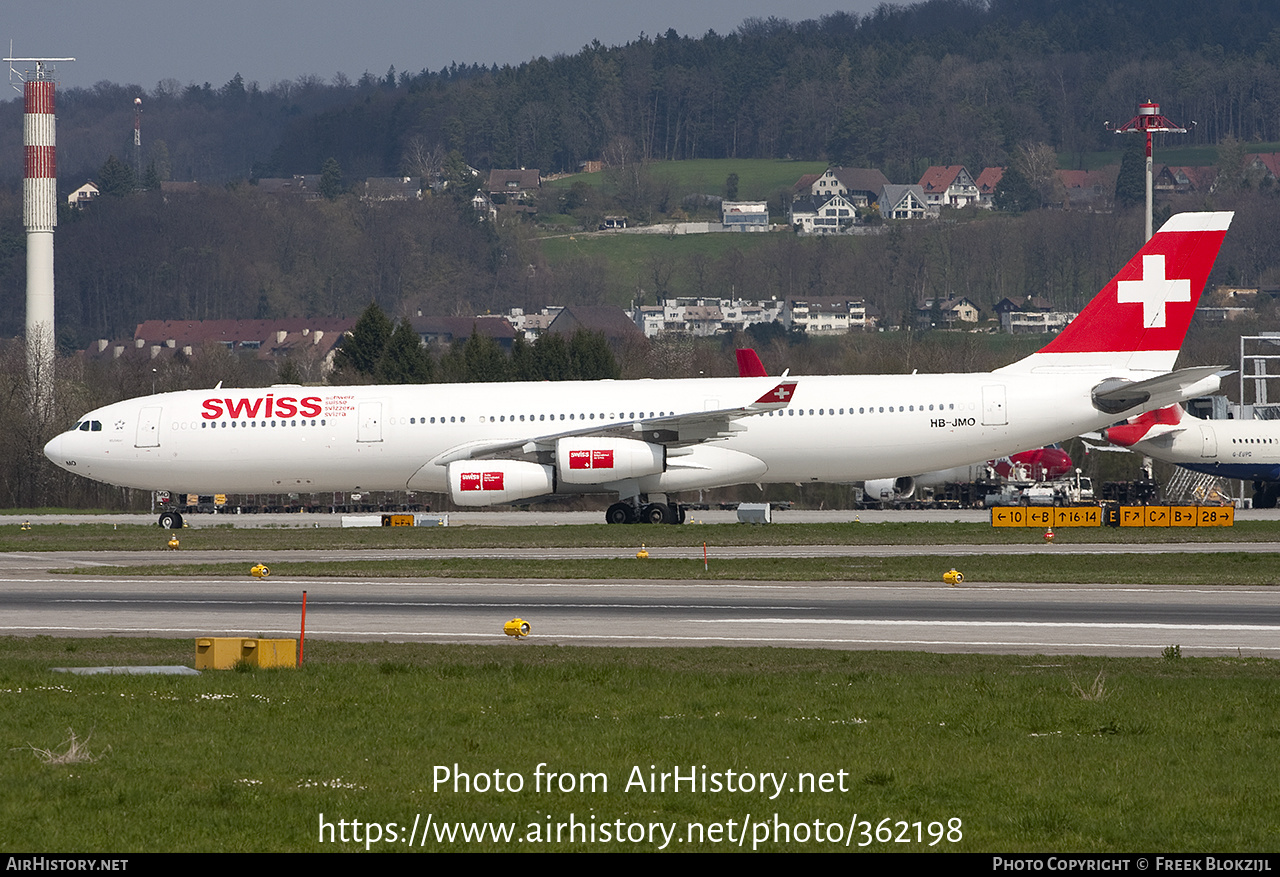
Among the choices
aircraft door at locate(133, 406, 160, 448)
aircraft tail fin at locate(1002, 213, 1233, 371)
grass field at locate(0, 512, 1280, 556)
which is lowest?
grass field at locate(0, 512, 1280, 556)

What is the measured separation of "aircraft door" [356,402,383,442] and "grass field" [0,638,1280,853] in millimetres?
24991

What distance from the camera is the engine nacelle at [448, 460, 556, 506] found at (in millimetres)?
42500

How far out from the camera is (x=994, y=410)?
144 feet

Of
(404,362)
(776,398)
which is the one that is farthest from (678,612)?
(404,362)

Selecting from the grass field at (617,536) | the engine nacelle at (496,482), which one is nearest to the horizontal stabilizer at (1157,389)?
the grass field at (617,536)

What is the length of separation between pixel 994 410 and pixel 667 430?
8828 millimetres

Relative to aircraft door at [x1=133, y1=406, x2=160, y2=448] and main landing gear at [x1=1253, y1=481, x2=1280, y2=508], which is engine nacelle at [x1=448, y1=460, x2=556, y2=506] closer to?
aircraft door at [x1=133, y1=406, x2=160, y2=448]

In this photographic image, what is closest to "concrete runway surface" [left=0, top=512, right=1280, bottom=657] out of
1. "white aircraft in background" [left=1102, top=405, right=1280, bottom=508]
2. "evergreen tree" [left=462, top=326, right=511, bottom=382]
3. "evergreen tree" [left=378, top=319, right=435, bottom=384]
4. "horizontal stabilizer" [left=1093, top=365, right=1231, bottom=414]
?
"horizontal stabilizer" [left=1093, top=365, right=1231, bottom=414]

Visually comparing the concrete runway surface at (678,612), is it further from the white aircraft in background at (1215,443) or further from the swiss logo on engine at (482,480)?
the white aircraft in background at (1215,443)

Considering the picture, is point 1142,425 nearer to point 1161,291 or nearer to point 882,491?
point 882,491

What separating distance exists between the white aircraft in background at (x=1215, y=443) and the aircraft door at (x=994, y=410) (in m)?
19.7

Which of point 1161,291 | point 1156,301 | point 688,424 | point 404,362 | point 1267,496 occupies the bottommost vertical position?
point 1267,496

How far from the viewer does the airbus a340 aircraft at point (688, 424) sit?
43.7 m
